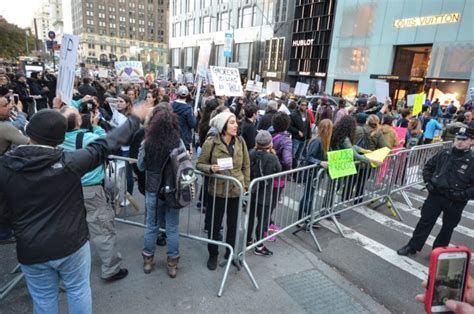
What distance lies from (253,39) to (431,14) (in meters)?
26.1

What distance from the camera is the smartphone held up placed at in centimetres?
157

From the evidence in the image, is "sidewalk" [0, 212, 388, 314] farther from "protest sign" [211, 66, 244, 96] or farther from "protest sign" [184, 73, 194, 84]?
"protest sign" [184, 73, 194, 84]

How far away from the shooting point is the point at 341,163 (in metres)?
5.02

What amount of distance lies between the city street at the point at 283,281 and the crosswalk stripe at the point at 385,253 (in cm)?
1

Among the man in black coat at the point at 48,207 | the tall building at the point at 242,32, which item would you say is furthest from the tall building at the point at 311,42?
the man in black coat at the point at 48,207

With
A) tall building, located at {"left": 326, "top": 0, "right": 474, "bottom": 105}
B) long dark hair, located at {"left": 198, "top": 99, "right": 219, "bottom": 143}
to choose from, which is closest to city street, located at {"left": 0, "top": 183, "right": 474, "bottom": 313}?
long dark hair, located at {"left": 198, "top": 99, "right": 219, "bottom": 143}

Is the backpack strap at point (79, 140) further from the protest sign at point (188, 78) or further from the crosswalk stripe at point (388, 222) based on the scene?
the protest sign at point (188, 78)

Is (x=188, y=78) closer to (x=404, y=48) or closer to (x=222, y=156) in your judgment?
(x=222, y=156)

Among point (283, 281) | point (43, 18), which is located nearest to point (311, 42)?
point (283, 281)

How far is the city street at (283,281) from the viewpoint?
11.2 feet

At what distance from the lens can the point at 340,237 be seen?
5.37 m

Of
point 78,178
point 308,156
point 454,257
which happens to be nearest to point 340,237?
point 308,156

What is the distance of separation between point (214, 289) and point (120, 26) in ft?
493

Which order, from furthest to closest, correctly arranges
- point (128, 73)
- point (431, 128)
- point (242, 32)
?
point (242, 32) < point (128, 73) < point (431, 128)
